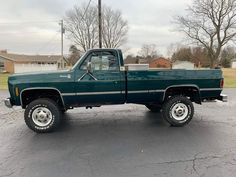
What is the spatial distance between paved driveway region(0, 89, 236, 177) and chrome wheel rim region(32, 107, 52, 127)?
1.03ft

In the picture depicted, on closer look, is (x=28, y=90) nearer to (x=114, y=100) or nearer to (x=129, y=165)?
(x=114, y=100)

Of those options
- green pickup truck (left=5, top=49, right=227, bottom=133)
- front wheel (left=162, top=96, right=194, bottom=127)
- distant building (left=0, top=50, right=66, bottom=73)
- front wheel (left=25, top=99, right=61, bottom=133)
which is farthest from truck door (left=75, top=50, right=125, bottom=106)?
distant building (left=0, top=50, right=66, bottom=73)

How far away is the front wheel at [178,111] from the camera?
648cm

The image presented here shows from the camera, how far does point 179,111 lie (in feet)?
21.4

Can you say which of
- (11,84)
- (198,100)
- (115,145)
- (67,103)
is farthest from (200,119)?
(11,84)

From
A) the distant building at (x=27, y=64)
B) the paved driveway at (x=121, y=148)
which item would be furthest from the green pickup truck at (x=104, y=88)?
the distant building at (x=27, y=64)

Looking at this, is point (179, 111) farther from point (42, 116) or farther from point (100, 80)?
point (42, 116)

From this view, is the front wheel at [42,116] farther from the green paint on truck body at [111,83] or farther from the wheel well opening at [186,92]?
the wheel well opening at [186,92]

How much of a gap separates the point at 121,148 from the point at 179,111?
7.54 ft

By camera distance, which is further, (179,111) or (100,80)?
(179,111)

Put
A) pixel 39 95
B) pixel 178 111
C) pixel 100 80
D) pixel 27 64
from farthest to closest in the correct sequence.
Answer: pixel 27 64
pixel 178 111
pixel 39 95
pixel 100 80

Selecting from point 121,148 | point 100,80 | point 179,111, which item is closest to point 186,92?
point 179,111

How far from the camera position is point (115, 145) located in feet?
16.8

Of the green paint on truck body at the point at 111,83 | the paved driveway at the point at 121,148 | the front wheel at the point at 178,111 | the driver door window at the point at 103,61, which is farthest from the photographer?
the front wheel at the point at 178,111
